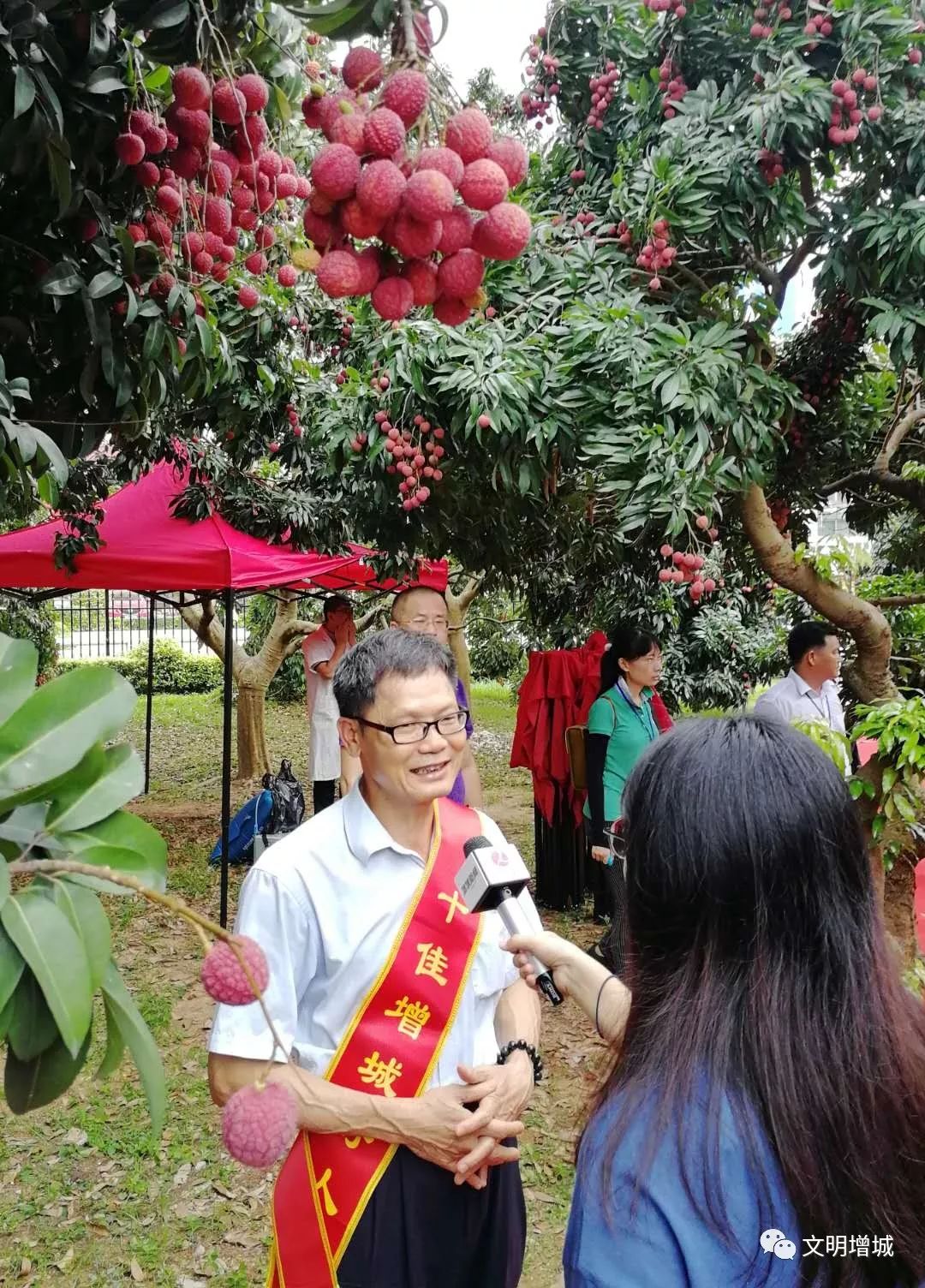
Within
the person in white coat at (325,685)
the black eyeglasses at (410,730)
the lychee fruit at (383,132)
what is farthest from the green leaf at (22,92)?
the person in white coat at (325,685)

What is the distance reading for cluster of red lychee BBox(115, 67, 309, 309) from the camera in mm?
1364

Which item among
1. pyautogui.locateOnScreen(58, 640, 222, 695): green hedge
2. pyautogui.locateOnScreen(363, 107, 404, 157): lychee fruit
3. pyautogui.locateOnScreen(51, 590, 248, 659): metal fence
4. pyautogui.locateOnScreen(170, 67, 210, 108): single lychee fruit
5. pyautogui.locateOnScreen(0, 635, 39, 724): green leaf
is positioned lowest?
pyautogui.locateOnScreen(58, 640, 222, 695): green hedge

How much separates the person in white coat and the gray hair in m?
4.12

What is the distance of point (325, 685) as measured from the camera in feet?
→ 18.4

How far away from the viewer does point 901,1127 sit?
0.77 m

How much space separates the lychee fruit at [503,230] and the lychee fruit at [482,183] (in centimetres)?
2

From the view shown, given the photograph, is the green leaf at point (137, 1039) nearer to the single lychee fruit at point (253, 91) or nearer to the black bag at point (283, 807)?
the single lychee fruit at point (253, 91)

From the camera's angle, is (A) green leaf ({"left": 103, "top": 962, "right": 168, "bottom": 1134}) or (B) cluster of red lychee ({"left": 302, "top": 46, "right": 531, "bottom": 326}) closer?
(A) green leaf ({"left": 103, "top": 962, "right": 168, "bottom": 1134})

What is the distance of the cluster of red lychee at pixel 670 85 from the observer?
2.99 meters

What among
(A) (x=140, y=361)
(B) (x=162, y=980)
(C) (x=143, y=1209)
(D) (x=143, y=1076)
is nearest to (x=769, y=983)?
(D) (x=143, y=1076)

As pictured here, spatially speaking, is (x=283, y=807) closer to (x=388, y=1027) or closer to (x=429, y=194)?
(x=388, y=1027)

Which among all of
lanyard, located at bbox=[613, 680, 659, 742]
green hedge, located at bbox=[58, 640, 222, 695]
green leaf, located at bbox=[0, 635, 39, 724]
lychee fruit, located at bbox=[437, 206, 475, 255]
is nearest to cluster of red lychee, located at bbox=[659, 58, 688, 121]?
lanyard, located at bbox=[613, 680, 659, 742]

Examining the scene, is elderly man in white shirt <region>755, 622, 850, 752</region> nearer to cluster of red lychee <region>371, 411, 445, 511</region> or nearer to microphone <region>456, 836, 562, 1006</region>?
cluster of red lychee <region>371, 411, 445, 511</region>

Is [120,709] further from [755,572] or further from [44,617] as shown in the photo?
[44,617]
